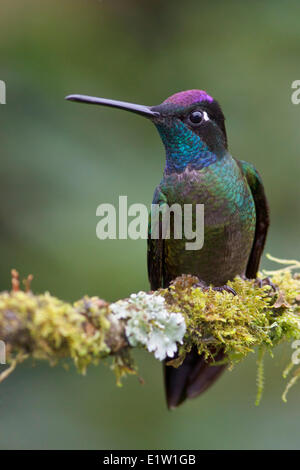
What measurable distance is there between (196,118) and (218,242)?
27.3 inches

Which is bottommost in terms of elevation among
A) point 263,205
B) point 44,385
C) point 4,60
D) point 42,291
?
point 44,385

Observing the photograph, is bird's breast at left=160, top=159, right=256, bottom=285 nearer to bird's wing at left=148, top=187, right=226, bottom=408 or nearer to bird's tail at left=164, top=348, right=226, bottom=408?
bird's wing at left=148, top=187, right=226, bottom=408

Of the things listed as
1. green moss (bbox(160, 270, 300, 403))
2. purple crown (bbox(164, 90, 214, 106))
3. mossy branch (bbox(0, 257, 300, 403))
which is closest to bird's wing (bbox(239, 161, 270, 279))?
mossy branch (bbox(0, 257, 300, 403))

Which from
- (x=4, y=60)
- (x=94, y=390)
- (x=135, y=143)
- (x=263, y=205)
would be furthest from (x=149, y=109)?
(x=94, y=390)

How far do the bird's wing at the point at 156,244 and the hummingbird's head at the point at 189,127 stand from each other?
0.66 feet

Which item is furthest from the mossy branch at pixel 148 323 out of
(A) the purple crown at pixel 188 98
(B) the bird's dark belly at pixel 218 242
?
(A) the purple crown at pixel 188 98

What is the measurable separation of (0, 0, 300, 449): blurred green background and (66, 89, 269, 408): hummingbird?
1.48 meters

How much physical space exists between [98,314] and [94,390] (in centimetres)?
347

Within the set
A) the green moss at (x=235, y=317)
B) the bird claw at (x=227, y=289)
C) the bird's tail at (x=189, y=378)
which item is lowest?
the bird's tail at (x=189, y=378)

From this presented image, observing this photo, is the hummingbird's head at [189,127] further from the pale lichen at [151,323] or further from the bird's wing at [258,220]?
the pale lichen at [151,323]

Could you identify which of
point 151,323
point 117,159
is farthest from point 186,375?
point 117,159

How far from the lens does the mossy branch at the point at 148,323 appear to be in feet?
5.59
